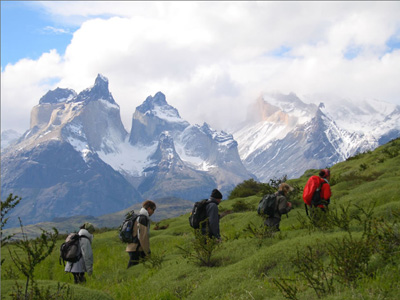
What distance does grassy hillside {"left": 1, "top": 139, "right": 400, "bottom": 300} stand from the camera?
7.19 meters

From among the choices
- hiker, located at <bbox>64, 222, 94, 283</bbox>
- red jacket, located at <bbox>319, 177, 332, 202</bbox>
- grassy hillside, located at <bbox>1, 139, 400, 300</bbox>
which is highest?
red jacket, located at <bbox>319, 177, 332, 202</bbox>

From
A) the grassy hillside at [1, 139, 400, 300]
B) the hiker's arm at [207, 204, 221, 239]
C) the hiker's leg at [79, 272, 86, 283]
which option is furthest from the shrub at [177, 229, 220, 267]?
the hiker's leg at [79, 272, 86, 283]

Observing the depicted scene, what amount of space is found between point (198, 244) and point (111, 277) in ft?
13.8

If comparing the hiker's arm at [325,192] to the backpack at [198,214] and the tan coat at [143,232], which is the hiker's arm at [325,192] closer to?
the backpack at [198,214]

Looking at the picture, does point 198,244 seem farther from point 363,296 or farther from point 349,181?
point 349,181

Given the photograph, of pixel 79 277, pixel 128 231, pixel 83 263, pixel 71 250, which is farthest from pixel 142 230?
pixel 79 277

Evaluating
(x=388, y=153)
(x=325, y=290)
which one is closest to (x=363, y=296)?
(x=325, y=290)

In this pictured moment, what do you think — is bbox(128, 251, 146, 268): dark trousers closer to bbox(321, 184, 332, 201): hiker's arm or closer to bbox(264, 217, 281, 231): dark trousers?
bbox(264, 217, 281, 231): dark trousers

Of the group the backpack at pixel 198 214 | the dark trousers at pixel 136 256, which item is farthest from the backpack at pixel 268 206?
the dark trousers at pixel 136 256

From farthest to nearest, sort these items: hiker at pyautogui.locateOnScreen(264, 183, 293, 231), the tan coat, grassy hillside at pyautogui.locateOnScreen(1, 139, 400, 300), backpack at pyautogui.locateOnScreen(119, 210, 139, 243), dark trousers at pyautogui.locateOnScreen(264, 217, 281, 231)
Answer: backpack at pyautogui.locateOnScreen(119, 210, 139, 243) < the tan coat < dark trousers at pyautogui.locateOnScreen(264, 217, 281, 231) < hiker at pyautogui.locateOnScreen(264, 183, 293, 231) < grassy hillside at pyautogui.locateOnScreen(1, 139, 400, 300)

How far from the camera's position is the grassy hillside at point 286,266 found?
7191mm

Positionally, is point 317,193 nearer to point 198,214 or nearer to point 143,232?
point 198,214

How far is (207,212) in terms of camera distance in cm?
1376

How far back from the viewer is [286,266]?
31.3 feet
